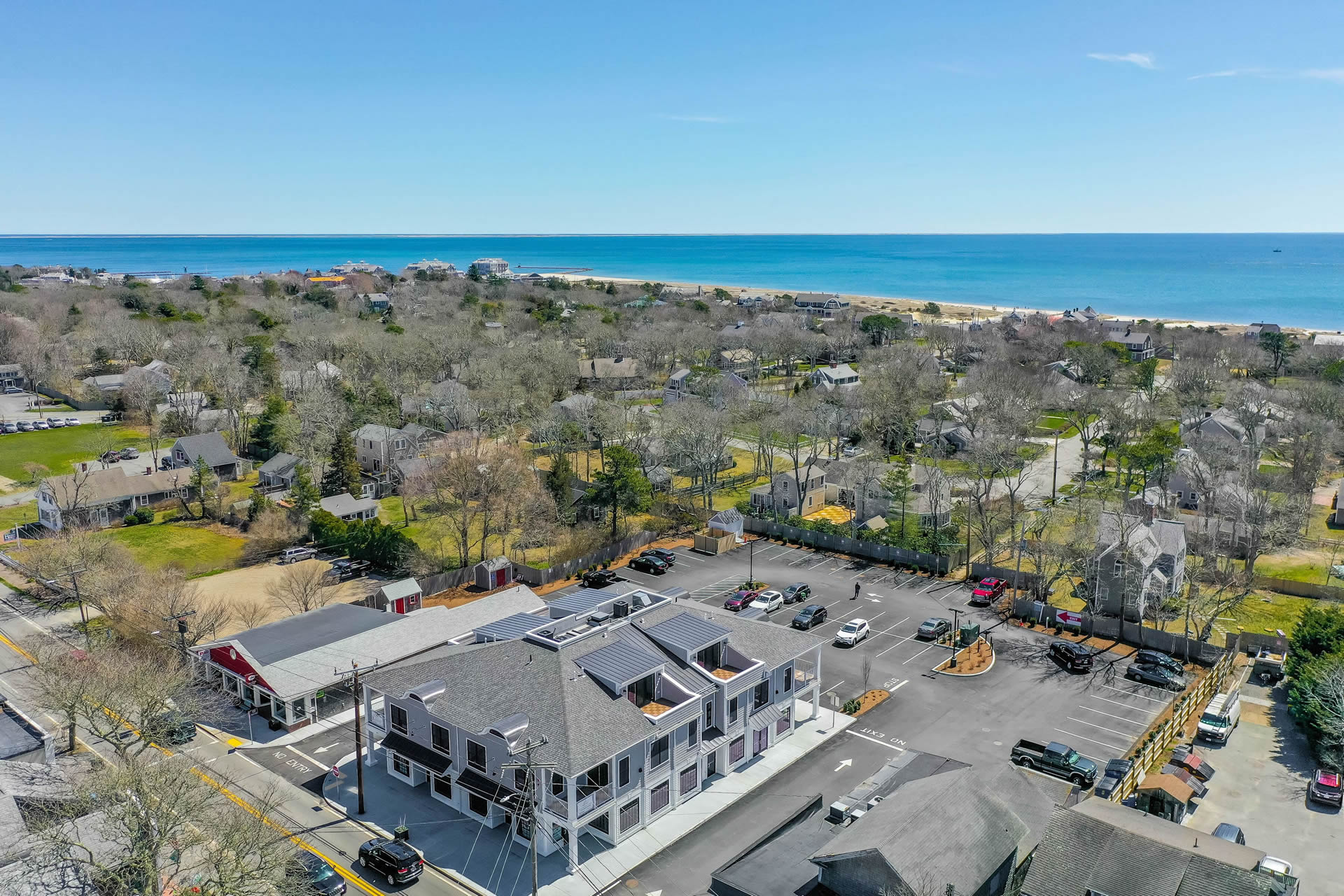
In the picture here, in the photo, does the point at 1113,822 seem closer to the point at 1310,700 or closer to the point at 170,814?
the point at 1310,700

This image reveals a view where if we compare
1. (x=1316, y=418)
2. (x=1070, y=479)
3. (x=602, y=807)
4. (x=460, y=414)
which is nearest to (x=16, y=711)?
(x=602, y=807)

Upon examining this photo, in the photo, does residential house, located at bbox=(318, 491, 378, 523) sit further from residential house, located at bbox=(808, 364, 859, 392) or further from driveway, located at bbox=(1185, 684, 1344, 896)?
residential house, located at bbox=(808, 364, 859, 392)

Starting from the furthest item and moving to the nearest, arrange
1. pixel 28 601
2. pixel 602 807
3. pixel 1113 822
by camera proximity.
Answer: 1. pixel 28 601
2. pixel 602 807
3. pixel 1113 822

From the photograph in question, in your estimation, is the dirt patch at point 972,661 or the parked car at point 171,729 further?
the dirt patch at point 972,661

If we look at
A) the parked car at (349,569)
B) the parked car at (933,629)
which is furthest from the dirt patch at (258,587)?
the parked car at (933,629)

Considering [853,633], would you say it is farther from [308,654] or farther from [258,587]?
[258,587]

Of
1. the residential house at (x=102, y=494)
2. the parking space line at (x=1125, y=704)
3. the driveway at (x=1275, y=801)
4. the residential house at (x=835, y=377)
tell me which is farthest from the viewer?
the residential house at (x=835, y=377)

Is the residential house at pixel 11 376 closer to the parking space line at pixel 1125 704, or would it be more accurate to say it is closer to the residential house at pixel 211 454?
the residential house at pixel 211 454
